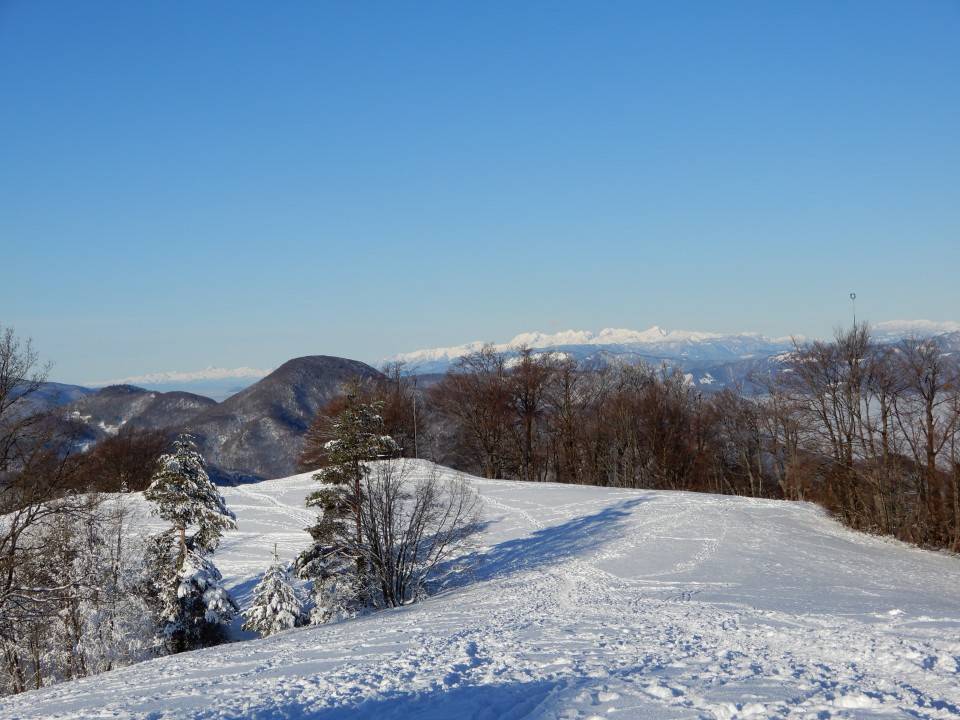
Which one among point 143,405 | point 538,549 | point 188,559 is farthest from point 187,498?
point 143,405

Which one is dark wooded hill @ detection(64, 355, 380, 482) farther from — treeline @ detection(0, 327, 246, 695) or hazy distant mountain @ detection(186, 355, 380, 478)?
treeline @ detection(0, 327, 246, 695)

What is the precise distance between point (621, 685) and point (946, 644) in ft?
17.4

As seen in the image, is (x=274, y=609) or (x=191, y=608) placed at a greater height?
(x=274, y=609)

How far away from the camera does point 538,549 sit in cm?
2669

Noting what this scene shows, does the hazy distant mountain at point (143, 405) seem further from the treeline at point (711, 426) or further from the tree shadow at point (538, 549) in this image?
the tree shadow at point (538, 549)

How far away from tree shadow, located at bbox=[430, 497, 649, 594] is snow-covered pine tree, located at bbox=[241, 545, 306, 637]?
4787 mm

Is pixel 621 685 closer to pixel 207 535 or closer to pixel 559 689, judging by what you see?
pixel 559 689

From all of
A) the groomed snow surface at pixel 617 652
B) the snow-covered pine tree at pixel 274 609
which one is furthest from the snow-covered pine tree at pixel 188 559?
the groomed snow surface at pixel 617 652

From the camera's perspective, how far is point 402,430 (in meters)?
55.6

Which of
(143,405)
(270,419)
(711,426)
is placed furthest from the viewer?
(143,405)

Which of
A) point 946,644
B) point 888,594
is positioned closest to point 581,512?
point 888,594

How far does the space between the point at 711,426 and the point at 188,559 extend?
132 feet

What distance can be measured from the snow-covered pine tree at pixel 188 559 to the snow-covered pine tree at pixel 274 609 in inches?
67.9

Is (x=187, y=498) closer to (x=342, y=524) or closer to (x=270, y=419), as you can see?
(x=342, y=524)
